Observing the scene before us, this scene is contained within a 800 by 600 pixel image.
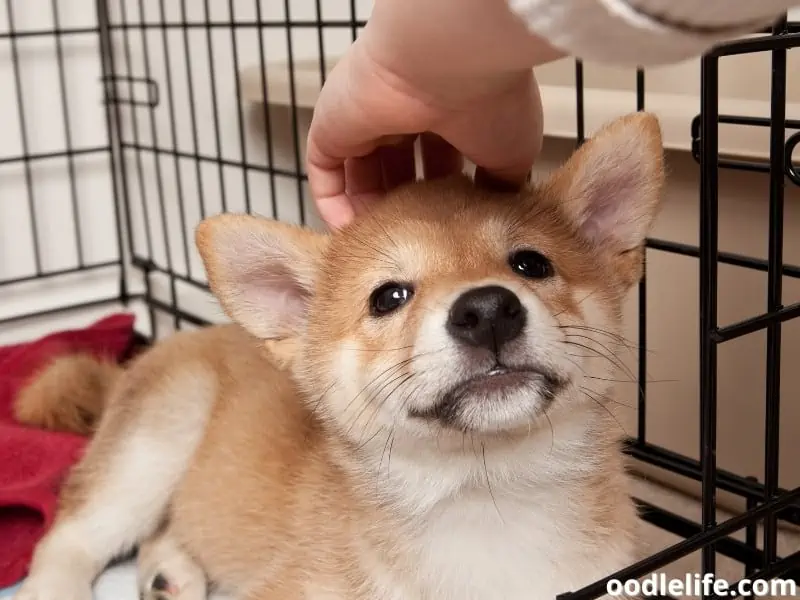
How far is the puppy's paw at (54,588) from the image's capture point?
4.56ft

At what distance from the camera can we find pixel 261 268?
3.99 ft

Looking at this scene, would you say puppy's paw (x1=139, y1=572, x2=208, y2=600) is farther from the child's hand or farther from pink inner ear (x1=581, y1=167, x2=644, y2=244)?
pink inner ear (x1=581, y1=167, x2=644, y2=244)

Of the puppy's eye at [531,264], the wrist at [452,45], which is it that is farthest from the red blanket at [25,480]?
the wrist at [452,45]

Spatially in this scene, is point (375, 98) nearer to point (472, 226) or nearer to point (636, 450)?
point (472, 226)

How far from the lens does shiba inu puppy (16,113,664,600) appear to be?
0.96 metres

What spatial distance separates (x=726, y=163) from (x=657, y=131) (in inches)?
12.1

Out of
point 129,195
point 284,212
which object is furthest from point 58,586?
point 129,195

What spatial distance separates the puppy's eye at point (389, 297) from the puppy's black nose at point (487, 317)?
0.17 m

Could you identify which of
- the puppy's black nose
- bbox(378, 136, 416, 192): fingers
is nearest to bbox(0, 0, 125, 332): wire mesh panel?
bbox(378, 136, 416, 192): fingers

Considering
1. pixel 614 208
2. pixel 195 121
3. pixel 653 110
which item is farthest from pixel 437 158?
pixel 195 121

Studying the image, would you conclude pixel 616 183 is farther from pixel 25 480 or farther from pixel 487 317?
pixel 25 480

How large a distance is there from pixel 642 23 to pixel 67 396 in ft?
5.16

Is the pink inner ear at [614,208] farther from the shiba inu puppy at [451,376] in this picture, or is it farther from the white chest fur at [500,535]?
the white chest fur at [500,535]

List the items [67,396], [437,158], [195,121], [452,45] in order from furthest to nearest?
[195,121] → [67,396] → [437,158] → [452,45]
